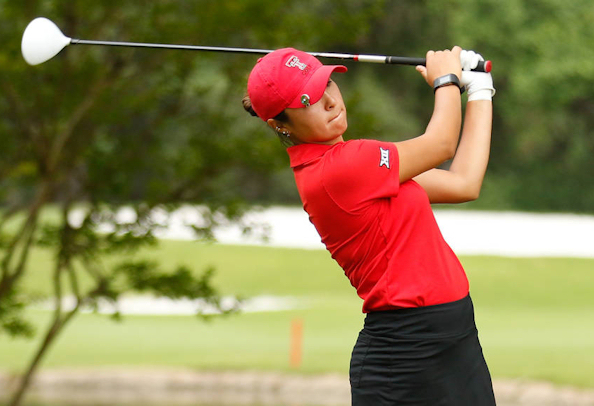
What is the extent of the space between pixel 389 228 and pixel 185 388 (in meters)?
7.61

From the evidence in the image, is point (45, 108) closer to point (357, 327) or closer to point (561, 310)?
point (357, 327)

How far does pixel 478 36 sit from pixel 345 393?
27180 mm

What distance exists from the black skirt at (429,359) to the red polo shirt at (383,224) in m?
0.04

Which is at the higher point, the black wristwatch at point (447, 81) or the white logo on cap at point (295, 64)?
the white logo on cap at point (295, 64)

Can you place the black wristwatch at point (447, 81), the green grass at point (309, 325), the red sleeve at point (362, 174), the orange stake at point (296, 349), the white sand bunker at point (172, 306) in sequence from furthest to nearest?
the white sand bunker at point (172, 306) < the green grass at point (309, 325) < the orange stake at point (296, 349) < the black wristwatch at point (447, 81) < the red sleeve at point (362, 174)

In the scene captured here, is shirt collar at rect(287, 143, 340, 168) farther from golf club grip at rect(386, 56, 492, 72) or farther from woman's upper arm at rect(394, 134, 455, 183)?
golf club grip at rect(386, 56, 492, 72)

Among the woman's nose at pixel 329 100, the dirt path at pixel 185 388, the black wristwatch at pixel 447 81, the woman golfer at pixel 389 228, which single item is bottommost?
the dirt path at pixel 185 388

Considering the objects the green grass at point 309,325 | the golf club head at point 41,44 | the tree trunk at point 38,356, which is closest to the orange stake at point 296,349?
the green grass at point 309,325

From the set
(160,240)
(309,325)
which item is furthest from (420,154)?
(309,325)

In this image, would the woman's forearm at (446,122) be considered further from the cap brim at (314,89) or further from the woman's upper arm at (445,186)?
the cap brim at (314,89)

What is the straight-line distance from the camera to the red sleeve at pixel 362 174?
7.34 ft

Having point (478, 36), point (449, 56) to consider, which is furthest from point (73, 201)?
point (478, 36)

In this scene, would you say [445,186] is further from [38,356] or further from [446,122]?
[38,356]

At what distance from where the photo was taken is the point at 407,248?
2.25 meters
